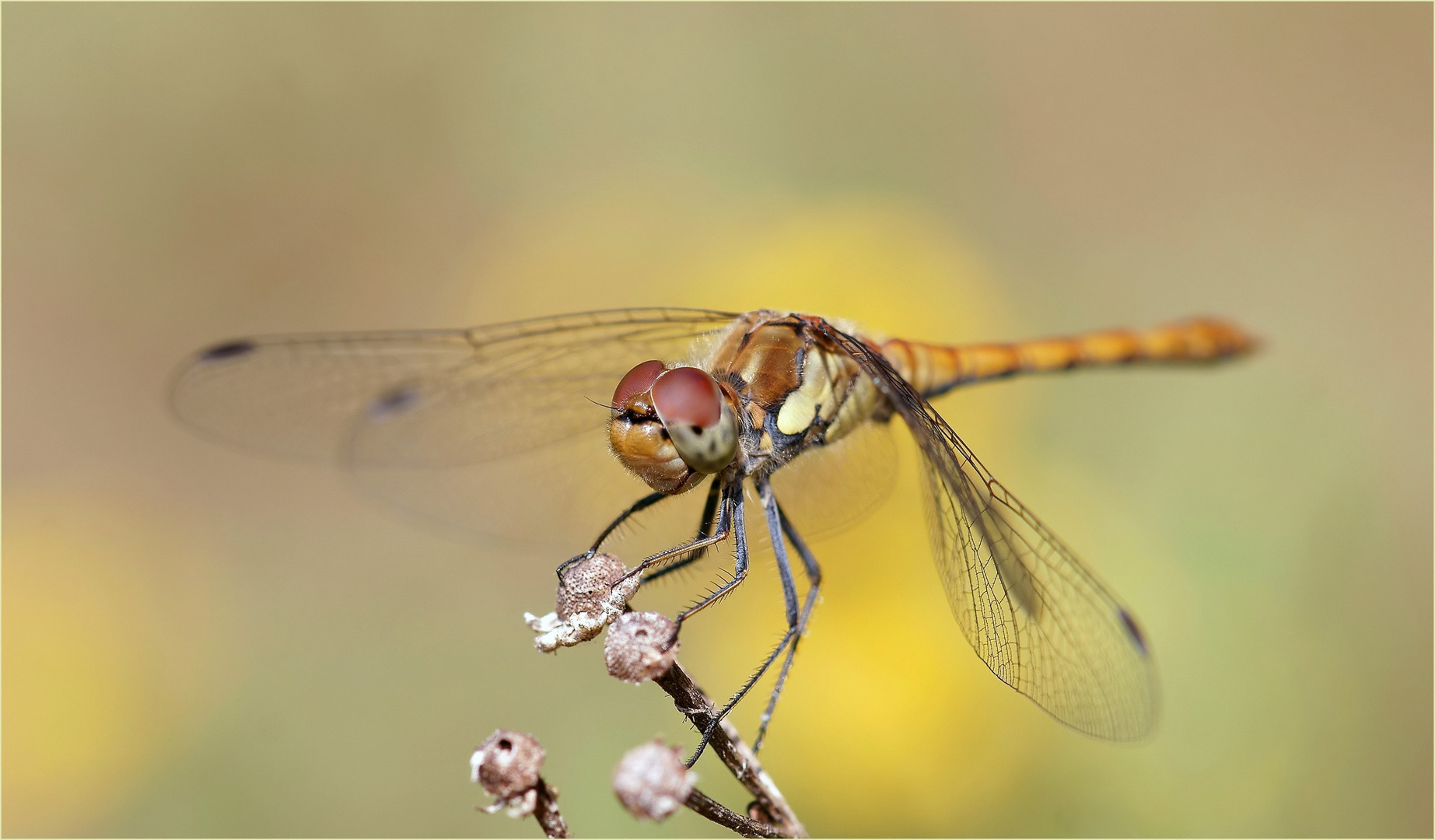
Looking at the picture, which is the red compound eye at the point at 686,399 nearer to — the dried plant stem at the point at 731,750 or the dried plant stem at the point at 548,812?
the dried plant stem at the point at 731,750

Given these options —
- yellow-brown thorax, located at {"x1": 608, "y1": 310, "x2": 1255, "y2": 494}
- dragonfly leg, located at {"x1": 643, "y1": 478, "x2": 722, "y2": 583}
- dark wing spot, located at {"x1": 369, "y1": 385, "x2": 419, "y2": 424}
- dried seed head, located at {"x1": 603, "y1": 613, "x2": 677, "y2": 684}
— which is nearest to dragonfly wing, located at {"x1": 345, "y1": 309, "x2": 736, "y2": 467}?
dark wing spot, located at {"x1": 369, "y1": 385, "x2": 419, "y2": 424}

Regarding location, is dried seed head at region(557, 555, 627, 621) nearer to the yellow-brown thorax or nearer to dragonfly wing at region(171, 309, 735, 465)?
the yellow-brown thorax

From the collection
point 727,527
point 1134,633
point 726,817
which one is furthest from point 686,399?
point 1134,633

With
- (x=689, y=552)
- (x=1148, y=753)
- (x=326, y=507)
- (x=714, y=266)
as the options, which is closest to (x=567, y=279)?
(x=714, y=266)

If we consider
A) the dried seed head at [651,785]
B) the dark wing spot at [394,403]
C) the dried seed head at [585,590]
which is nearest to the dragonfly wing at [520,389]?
the dark wing spot at [394,403]

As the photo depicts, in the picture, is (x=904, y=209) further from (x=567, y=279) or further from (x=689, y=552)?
(x=689, y=552)

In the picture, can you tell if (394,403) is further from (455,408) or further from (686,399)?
(686,399)
